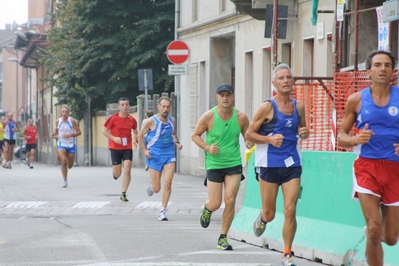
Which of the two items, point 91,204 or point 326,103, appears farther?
point 326,103

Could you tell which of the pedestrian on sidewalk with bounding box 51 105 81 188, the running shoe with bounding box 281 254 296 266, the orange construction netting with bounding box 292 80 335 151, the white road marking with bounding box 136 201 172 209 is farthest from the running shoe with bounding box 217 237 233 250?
the pedestrian on sidewalk with bounding box 51 105 81 188

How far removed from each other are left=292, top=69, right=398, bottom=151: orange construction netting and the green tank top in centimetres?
469

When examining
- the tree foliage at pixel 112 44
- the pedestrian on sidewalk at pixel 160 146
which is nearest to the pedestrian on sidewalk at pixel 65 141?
the pedestrian on sidewalk at pixel 160 146

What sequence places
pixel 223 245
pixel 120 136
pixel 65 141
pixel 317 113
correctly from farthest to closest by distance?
pixel 65 141 → pixel 120 136 → pixel 317 113 → pixel 223 245

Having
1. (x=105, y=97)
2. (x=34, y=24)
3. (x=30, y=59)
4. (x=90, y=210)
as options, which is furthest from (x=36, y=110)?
(x=90, y=210)

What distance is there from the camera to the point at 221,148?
11953mm

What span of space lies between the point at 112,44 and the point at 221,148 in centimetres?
2893

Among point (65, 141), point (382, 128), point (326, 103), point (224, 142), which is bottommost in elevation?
point (65, 141)

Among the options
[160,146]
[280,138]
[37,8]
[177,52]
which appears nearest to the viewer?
[280,138]

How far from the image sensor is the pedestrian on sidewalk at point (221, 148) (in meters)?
11.8

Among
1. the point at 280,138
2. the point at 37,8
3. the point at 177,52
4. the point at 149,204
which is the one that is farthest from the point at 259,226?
the point at 37,8

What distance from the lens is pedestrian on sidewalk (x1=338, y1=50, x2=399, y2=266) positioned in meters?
7.96

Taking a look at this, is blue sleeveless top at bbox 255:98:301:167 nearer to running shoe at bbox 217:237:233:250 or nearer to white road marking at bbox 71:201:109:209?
running shoe at bbox 217:237:233:250

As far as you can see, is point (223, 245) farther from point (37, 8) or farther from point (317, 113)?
point (37, 8)
